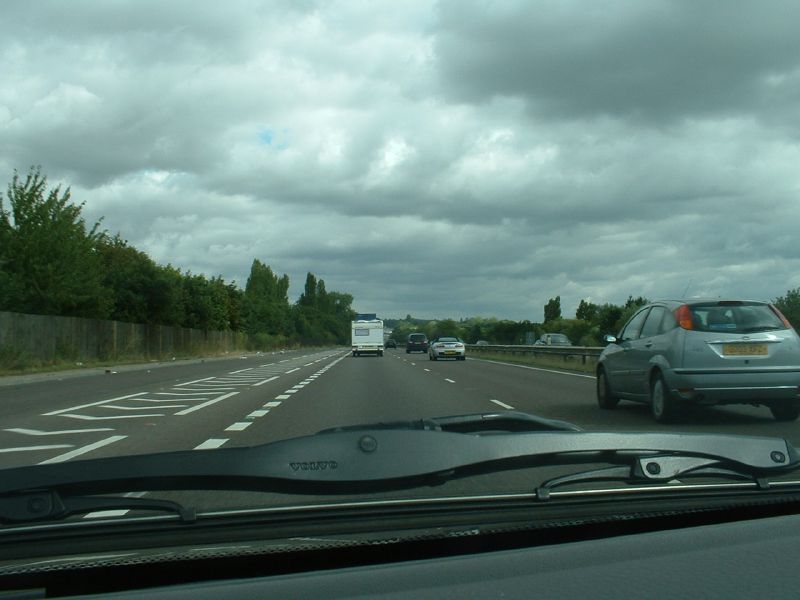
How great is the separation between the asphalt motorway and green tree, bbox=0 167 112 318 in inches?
788

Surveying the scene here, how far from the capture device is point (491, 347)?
60156mm

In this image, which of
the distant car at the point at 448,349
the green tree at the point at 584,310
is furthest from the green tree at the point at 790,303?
the green tree at the point at 584,310

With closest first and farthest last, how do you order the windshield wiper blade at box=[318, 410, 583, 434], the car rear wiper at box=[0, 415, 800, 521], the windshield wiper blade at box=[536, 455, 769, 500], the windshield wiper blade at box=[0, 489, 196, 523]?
the windshield wiper blade at box=[0, 489, 196, 523], the car rear wiper at box=[0, 415, 800, 521], the windshield wiper blade at box=[536, 455, 769, 500], the windshield wiper blade at box=[318, 410, 583, 434]

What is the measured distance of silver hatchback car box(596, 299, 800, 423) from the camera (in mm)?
11164

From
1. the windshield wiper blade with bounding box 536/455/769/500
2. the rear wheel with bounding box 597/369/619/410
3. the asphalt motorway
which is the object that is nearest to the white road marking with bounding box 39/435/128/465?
the asphalt motorway

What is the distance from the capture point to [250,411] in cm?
1440

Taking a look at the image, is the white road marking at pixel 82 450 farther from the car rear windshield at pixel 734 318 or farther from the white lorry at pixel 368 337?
the white lorry at pixel 368 337

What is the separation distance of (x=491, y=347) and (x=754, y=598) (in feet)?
190

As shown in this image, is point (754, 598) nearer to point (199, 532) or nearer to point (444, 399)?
point (199, 532)

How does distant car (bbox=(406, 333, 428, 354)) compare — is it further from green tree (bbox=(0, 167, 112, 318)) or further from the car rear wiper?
the car rear wiper

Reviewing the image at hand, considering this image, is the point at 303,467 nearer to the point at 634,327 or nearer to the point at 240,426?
the point at 240,426

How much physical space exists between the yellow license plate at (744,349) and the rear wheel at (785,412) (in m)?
1.28

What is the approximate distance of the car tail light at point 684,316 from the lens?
11.4m

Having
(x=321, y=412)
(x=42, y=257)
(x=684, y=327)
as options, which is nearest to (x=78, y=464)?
(x=684, y=327)
